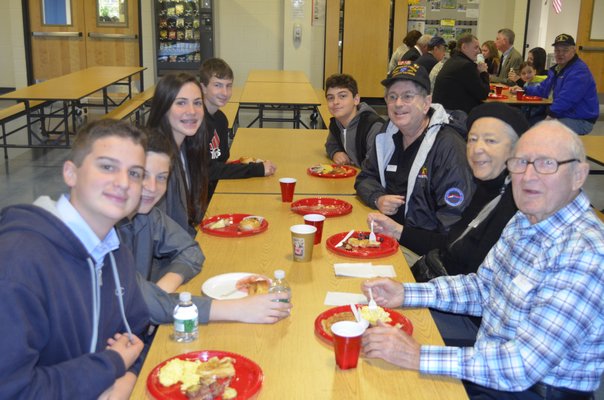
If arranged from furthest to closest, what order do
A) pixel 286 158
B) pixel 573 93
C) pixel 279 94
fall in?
pixel 279 94, pixel 573 93, pixel 286 158

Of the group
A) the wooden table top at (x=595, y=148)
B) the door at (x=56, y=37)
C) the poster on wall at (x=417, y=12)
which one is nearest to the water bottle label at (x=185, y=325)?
the wooden table top at (x=595, y=148)

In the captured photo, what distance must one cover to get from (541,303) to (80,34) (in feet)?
36.6

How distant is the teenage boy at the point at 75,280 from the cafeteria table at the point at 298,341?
0.44 ft

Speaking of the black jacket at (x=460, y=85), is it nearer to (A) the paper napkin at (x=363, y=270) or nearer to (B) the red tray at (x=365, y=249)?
(B) the red tray at (x=365, y=249)

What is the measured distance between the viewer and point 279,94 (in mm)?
7406

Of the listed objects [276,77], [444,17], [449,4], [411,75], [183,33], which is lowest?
[276,77]

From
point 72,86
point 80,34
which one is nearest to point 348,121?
point 72,86

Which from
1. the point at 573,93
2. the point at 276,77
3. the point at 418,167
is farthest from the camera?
the point at 276,77

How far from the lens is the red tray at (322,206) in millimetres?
3023

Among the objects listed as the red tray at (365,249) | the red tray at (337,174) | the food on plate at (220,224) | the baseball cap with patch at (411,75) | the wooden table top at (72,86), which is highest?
the baseball cap with patch at (411,75)

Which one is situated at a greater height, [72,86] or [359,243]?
[72,86]

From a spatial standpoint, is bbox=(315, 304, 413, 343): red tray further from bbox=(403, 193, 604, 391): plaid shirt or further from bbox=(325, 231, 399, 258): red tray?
bbox=(325, 231, 399, 258): red tray

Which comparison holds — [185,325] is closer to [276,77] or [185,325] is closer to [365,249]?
[365,249]

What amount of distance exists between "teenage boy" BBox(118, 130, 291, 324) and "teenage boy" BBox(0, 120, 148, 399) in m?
0.17
